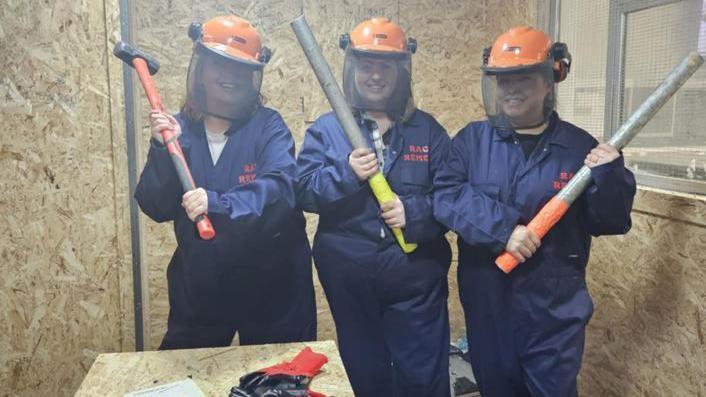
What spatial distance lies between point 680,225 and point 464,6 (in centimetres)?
121

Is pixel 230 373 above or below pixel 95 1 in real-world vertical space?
below

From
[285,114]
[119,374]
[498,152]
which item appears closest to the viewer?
[119,374]

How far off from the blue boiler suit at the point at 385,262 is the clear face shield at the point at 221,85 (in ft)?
0.84

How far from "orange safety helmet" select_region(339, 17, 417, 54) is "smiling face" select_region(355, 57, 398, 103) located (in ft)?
0.13

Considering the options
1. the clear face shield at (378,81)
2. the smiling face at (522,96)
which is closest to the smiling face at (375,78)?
the clear face shield at (378,81)

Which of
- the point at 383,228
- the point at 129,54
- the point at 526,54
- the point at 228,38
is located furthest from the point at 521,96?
the point at 129,54

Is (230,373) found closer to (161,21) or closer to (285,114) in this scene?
(285,114)

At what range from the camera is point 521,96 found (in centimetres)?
185

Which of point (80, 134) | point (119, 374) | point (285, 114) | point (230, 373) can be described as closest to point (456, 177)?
point (285, 114)

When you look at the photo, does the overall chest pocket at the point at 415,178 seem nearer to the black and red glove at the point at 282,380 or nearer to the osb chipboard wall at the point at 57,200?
the black and red glove at the point at 282,380

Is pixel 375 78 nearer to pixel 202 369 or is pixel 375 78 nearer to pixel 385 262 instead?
pixel 385 262

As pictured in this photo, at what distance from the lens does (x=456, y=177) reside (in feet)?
6.27

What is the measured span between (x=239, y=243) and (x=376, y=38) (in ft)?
2.74

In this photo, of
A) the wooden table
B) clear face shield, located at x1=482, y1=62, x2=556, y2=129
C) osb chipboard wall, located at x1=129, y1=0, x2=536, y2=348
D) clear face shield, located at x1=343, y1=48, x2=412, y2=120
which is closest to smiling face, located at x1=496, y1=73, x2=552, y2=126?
clear face shield, located at x1=482, y1=62, x2=556, y2=129
